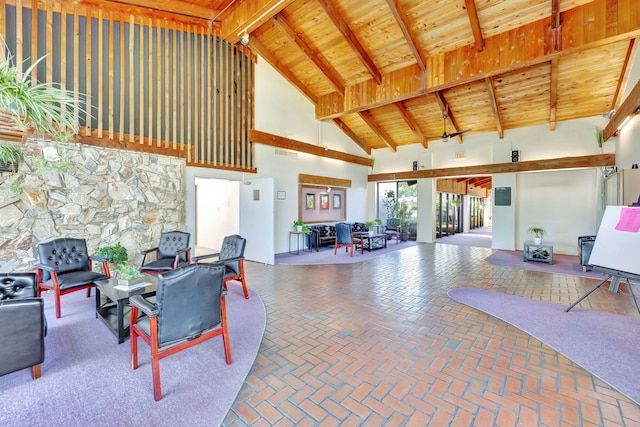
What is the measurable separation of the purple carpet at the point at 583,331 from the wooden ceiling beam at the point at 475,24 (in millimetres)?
4522

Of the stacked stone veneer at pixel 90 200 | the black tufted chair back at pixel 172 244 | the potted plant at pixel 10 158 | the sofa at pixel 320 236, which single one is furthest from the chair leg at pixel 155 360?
the sofa at pixel 320 236

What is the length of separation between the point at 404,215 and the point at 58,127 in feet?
32.7

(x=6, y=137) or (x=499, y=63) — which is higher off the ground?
(x=499, y=63)

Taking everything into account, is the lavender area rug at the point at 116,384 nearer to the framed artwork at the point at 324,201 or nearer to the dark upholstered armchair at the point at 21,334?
the dark upholstered armchair at the point at 21,334

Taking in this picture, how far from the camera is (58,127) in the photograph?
4445 mm

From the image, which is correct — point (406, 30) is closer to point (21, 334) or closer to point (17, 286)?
point (21, 334)

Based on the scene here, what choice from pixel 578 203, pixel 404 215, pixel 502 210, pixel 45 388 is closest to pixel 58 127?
pixel 45 388

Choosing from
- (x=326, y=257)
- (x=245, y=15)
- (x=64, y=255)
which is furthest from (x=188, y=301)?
(x=245, y=15)

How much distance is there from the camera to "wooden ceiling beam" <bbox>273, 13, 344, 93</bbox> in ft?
19.2

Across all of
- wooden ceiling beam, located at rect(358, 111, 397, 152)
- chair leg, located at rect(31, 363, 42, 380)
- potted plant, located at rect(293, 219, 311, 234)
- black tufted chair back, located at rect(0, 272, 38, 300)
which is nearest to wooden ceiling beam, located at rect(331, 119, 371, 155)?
wooden ceiling beam, located at rect(358, 111, 397, 152)

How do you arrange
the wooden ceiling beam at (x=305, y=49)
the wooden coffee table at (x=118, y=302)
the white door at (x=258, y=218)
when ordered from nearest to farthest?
the wooden coffee table at (x=118, y=302) → the wooden ceiling beam at (x=305, y=49) → the white door at (x=258, y=218)

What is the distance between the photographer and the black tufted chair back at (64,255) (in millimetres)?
3701

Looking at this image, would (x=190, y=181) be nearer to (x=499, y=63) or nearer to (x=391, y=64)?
(x=391, y=64)

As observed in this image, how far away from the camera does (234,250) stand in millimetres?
4297
